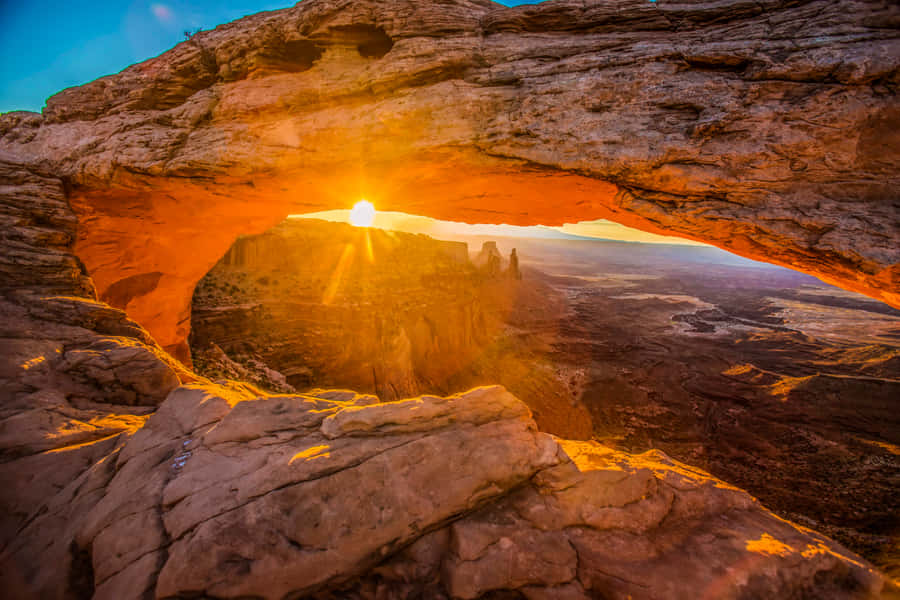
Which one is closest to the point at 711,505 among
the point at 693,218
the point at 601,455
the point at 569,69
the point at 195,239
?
the point at 601,455

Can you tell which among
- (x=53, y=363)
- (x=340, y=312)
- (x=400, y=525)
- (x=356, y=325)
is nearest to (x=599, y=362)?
(x=356, y=325)

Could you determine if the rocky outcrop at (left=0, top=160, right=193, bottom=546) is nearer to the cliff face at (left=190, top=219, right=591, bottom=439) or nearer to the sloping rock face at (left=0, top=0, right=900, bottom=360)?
the sloping rock face at (left=0, top=0, right=900, bottom=360)

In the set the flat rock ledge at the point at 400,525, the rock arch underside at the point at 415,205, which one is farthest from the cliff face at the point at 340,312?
the flat rock ledge at the point at 400,525

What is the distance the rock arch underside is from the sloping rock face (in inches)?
1.7

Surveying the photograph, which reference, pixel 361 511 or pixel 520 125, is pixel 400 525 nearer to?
pixel 361 511

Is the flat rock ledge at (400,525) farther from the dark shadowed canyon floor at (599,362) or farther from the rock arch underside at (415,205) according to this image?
the dark shadowed canyon floor at (599,362)

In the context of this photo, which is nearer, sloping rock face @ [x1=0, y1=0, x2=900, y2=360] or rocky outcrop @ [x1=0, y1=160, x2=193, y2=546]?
rocky outcrop @ [x1=0, y1=160, x2=193, y2=546]

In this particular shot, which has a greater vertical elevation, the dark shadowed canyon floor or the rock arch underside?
the rock arch underside

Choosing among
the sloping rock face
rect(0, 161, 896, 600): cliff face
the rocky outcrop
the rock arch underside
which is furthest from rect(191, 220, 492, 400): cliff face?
rect(0, 161, 896, 600): cliff face

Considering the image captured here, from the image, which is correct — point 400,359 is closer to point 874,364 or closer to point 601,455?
point 601,455

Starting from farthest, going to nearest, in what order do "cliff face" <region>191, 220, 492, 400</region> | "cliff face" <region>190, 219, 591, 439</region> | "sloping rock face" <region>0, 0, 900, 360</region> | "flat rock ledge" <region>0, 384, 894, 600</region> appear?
"cliff face" <region>191, 220, 492, 400</region>, "cliff face" <region>190, 219, 591, 439</region>, "sloping rock face" <region>0, 0, 900, 360</region>, "flat rock ledge" <region>0, 384, 894, 600</region>

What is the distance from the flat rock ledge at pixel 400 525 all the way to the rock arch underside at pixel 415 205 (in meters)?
0.02

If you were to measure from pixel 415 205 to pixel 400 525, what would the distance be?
6.94 metres

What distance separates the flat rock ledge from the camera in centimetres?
228
